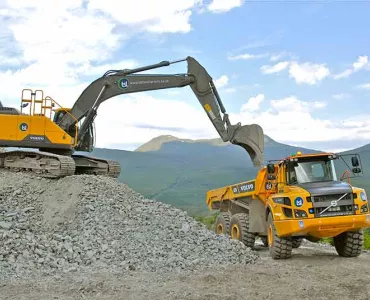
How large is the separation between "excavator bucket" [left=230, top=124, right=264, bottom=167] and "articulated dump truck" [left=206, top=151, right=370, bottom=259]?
103 centimetres

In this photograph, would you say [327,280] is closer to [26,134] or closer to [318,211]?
[318,211]

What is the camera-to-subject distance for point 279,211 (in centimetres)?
1129

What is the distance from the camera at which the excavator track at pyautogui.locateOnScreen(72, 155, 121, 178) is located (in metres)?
16.9

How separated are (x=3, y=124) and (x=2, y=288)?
8.34m

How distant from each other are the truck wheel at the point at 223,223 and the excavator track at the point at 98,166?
156 inches

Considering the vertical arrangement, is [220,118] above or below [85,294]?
above

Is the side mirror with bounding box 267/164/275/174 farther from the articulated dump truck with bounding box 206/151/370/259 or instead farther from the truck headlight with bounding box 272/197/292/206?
the truck headlight with bounding box 272/197/292/206

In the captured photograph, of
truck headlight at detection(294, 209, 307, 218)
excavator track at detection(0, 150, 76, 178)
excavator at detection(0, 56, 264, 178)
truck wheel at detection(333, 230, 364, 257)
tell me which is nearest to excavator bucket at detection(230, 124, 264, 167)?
excavator at detection(0, 56, 264, 178)

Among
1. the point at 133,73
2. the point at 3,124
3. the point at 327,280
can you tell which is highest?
the point at 133,73

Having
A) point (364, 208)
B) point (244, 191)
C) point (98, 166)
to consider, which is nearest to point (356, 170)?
point (364, 208)

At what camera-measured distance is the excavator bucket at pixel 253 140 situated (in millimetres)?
14656

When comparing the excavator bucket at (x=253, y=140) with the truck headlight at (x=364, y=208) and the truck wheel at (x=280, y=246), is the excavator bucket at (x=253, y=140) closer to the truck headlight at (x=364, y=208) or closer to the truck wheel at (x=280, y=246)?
the truck wheel at (x=280, y=246)

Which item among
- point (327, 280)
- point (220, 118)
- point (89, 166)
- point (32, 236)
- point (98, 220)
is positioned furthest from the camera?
point (89, 166)

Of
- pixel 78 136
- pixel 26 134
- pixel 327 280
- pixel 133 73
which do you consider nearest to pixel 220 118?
pixel 133 73
